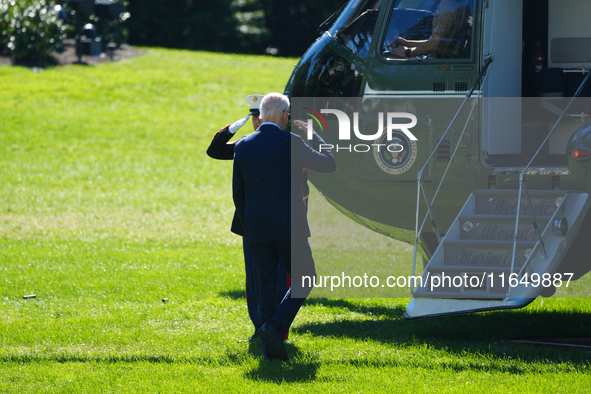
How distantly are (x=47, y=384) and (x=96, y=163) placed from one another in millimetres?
12270

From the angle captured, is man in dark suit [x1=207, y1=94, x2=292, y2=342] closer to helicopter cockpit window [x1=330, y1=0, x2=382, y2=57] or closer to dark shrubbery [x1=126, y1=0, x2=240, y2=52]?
helicopter cockpit window [x1=330, y1=0, x2=382, y2=57]

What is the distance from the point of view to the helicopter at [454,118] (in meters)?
5.47

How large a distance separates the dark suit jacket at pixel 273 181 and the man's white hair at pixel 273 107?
8 cm

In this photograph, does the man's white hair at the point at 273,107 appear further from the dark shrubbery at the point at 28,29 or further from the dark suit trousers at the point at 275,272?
the dark shrubbery at the point at 28,29

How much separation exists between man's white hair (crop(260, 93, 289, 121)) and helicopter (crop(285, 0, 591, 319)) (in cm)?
119

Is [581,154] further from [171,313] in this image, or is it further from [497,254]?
[171,313]

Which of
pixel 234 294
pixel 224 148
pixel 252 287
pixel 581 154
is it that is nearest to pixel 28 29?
pixel 234 294

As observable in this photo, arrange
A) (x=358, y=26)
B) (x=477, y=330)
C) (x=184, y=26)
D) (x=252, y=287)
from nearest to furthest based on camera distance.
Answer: (x=252, y=287) < (x=477, y=330) < (x=358, y=26) < (x=184, y=26)

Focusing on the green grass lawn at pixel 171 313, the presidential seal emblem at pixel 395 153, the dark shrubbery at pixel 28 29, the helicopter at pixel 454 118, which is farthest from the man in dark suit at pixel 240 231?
the dark shrubbery at pixel 28 29

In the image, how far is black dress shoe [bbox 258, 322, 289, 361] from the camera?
4.85 metres

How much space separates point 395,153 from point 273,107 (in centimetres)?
158

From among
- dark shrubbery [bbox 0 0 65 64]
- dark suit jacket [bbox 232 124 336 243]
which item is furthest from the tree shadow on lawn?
dark shrubbery [bbox 0 0 65 64]

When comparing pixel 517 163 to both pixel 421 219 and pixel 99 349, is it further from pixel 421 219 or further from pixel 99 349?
pixel 99 349

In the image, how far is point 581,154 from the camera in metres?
5.05
